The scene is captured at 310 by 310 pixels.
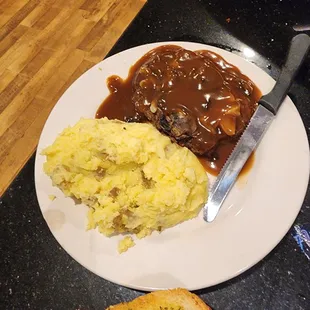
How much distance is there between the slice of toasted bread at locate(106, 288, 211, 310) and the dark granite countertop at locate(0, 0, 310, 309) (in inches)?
6.3

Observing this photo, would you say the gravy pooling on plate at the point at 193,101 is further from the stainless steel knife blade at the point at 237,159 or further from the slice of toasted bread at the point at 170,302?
the slice of toasted bread at the point at 170,302

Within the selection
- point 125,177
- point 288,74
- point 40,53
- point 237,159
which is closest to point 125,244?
point 125,177

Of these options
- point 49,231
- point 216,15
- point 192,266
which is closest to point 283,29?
point 216,15

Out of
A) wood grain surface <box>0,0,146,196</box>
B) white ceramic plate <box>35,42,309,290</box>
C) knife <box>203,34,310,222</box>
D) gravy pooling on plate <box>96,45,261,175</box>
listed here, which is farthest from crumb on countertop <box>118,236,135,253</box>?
wood grain surface <box>0,0,146,196</box>

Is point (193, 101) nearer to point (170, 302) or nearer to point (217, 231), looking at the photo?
point (217, 231)

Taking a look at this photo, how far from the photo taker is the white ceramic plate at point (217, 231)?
72.3 inches

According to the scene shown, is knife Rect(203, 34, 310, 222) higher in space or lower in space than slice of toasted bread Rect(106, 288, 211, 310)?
higher

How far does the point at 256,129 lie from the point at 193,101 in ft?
1.18

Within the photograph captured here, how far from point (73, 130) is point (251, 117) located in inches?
36.8

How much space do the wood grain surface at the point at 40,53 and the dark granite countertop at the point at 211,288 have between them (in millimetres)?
157

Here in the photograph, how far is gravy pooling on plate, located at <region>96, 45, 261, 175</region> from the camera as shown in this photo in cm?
214

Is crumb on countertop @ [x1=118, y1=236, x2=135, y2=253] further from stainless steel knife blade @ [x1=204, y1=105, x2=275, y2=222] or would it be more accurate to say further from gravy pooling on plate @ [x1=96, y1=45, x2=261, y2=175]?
gravy pooling on plate @ [x1=96, y1=45, x2=261, y2=175]

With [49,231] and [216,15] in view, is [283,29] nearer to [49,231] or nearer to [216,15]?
[216,15]

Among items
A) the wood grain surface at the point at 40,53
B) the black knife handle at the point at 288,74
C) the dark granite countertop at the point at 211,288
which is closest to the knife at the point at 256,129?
the black knife handle at the point at 288,74
